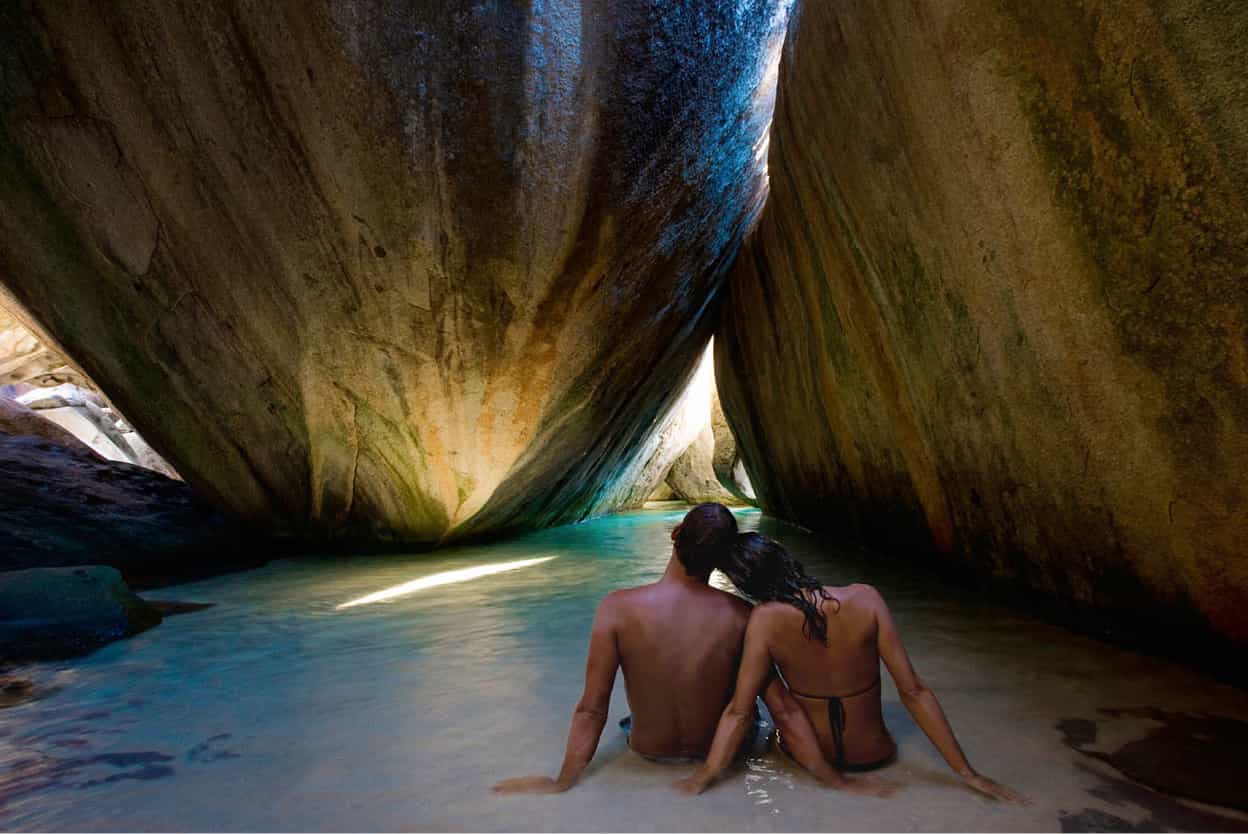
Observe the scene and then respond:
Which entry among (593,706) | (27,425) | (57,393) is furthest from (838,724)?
(57,393)

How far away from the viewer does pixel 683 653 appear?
224 centimetres

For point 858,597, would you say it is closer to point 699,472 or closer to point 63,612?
point 63,612

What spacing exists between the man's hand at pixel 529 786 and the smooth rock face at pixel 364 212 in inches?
176

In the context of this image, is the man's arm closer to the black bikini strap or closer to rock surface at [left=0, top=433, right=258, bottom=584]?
the black bikini strap

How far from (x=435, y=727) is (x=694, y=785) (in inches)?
47.2

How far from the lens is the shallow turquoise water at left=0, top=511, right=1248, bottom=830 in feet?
6.93

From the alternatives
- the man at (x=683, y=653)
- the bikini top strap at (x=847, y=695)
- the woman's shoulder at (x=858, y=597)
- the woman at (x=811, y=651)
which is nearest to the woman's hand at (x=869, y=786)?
the man at (x=683, y=653)

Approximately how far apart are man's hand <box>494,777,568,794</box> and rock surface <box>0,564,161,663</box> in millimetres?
3208

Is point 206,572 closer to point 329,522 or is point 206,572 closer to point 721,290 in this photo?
point 329,522

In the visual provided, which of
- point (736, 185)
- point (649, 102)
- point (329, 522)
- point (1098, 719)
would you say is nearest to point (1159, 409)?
point (1098, 719)

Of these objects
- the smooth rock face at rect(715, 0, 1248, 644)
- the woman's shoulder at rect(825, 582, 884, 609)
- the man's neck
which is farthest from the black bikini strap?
the smooth rock face at rect(715, 0, 1248, 644)

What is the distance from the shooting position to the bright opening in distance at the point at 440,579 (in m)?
5.67

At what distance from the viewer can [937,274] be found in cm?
398

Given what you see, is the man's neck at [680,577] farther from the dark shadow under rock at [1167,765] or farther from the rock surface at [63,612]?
the rock surface at [63,612]
